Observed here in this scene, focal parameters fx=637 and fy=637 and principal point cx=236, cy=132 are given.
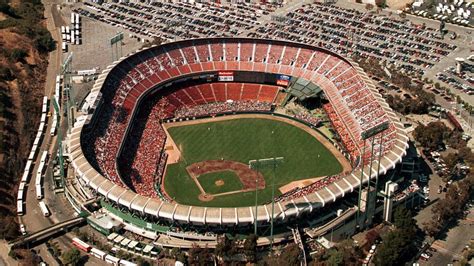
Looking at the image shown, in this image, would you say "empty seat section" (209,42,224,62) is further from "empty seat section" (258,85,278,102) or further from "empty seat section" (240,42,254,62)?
"empty seat section" (258,85,278,102)

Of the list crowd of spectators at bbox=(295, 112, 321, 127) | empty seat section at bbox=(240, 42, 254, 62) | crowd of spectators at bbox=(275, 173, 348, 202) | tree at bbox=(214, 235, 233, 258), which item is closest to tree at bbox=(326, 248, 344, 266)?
tree at bbox=(214, 235, 233, 258)

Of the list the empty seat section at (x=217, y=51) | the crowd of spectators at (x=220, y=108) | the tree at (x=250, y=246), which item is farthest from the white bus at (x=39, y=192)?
the empty seat section at (x=217, y=51)

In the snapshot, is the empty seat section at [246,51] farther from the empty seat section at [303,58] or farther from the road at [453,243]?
the road at [453,243]

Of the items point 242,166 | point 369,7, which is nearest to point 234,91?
point 242,166

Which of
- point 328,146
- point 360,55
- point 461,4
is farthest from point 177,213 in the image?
point 461,4

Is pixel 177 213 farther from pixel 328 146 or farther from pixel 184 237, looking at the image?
pixel 328 146
